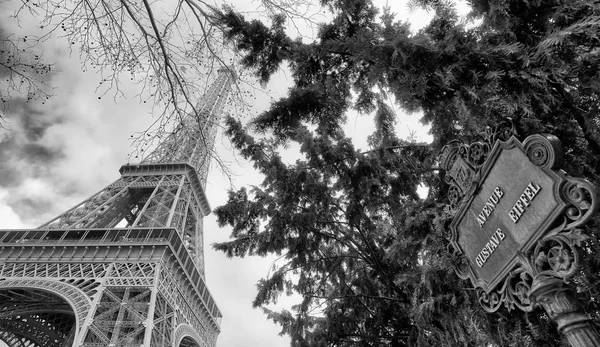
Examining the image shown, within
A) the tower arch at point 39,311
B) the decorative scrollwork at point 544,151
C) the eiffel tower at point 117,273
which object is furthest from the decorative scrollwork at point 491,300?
the tower arch at point 39,311

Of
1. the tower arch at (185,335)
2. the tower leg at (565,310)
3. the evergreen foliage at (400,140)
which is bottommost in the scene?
the tower leg at (565,310)

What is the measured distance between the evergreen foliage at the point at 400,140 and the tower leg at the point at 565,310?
1.11m

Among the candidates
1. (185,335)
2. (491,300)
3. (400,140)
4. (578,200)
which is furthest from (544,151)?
(185,335)

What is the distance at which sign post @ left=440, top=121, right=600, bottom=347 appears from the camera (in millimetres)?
1913

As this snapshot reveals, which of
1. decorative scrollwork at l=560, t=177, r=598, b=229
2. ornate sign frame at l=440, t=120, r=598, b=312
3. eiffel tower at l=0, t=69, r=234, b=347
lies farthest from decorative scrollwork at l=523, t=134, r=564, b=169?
eiffel tower at l=0, t=69, r=234, b=347

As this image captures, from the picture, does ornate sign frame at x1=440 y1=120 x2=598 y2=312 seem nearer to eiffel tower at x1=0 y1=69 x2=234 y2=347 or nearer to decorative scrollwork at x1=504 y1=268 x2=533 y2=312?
decorative scrollwork at x1=504 y1=268 x2=533 y2=312

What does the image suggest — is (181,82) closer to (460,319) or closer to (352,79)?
(352,79)

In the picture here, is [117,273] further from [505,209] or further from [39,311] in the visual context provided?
[505,209]

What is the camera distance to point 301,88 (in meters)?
5.62

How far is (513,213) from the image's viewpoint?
2.32 metres

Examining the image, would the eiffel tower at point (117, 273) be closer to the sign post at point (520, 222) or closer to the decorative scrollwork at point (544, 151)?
the sign post at point (520, 222)

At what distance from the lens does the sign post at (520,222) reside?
6.28 feet

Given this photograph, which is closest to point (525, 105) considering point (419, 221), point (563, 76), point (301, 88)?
point (563, 76)

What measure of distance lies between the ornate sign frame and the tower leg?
5 centimetres
